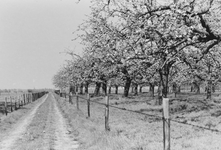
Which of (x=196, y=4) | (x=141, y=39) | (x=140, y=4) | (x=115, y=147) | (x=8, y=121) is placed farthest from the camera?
(x=8, y=121)

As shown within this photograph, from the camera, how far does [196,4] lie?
13.1m

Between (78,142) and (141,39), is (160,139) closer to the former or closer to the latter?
(78,142)

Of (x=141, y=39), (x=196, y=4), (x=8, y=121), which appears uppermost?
(x=196, y=4)

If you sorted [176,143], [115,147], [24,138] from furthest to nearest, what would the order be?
[24,138]
[176,143]
[115,147]

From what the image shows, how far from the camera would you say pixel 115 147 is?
9047 millimetres

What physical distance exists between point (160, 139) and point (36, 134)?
19.7 feet

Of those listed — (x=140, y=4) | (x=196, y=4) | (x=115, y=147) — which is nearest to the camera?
(x=115, y=147)

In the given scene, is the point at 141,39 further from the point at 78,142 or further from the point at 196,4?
the point at 78,142

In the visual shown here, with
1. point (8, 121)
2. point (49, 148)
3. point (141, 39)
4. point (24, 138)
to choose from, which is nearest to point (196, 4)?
point (141, 39)

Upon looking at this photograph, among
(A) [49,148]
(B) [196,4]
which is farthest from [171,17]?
(A) [49,148]

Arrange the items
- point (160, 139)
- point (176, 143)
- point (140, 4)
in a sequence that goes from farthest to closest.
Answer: point (140, 4)
point (160, 139)
point (176, 143)

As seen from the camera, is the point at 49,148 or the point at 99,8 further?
the point at 99,8

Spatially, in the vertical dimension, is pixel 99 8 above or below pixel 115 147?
above

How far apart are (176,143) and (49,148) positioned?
14.6 ft
